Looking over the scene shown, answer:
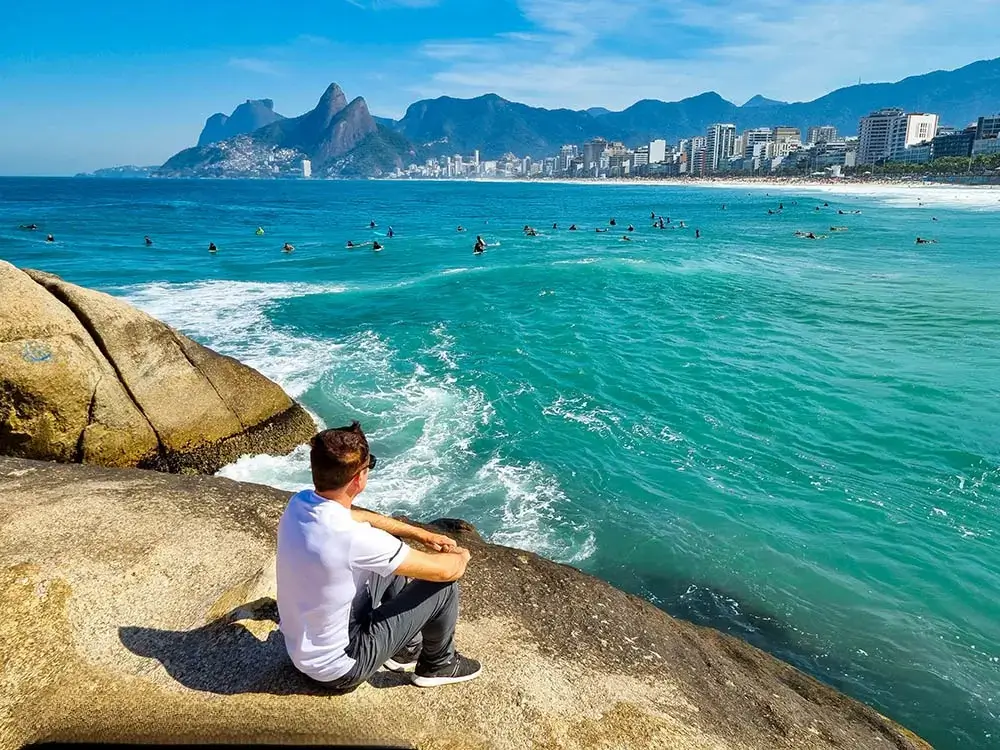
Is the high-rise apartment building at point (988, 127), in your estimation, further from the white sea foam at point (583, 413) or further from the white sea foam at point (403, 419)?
the white sea foam at point (583, 413)

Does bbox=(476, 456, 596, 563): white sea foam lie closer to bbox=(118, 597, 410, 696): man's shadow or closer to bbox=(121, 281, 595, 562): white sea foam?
bbox=(121, 281, 595, 562): white sea foam

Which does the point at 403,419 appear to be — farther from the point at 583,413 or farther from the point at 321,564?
the point at 321,564

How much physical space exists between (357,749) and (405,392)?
1283 cm

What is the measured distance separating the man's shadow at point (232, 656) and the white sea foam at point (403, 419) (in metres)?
5.51

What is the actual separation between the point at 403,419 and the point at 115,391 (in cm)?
611

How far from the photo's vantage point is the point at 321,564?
3697 mm

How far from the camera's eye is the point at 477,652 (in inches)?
198

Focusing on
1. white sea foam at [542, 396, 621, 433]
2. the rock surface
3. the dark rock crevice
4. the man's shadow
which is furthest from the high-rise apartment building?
the man's shadow

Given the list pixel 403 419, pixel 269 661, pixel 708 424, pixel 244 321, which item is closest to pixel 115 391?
pixel 403 419

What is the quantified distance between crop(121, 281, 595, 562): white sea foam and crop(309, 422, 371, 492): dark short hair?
6.69 m

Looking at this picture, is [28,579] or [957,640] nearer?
[28,579]

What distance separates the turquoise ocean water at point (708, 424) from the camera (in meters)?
8.79

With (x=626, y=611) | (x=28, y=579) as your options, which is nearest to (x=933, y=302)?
(x=626, y=611)

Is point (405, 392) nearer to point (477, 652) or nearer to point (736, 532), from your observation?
point (736, 532)
